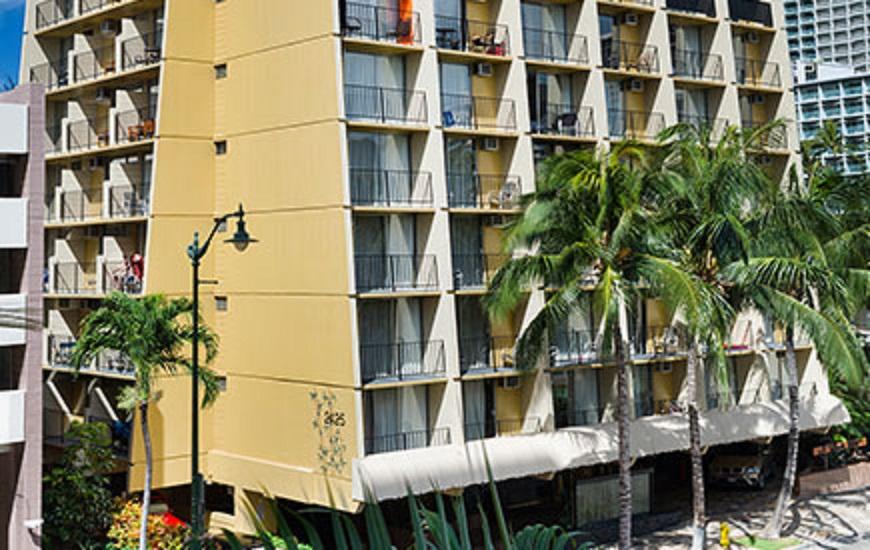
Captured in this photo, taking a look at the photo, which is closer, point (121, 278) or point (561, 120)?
point (121, 278)

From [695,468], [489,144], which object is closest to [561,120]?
[489,144]

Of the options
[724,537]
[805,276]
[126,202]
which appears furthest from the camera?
[126,202]

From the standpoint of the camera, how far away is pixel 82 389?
3912cm

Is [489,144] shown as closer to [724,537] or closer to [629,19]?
[629,19]

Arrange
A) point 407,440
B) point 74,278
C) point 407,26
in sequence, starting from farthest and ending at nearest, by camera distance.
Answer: point 74,278
point 407,26
point 407,440

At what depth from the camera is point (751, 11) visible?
145 feet

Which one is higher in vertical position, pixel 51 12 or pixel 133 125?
pixel 51 12

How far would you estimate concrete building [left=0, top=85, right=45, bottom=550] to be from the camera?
28.0 metres

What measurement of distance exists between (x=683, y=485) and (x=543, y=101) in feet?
57.9

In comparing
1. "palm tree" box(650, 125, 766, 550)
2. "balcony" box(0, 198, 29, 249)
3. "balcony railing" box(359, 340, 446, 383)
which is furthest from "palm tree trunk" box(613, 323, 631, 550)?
"balcony" box(0, 198, 29, 249)

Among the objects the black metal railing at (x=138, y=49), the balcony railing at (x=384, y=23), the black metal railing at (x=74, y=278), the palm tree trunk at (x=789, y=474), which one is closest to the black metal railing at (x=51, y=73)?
the black metal railing at (x=138, y=49)

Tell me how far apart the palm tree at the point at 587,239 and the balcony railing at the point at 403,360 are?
307cm

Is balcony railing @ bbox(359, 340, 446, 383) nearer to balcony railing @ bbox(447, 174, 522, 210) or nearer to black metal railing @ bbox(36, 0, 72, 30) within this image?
balcony railing @ bbox(447, 174, 522, 210)

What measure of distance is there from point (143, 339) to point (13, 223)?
4737mm
